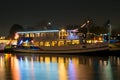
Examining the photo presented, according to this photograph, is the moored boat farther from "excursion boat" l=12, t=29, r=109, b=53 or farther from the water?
the water

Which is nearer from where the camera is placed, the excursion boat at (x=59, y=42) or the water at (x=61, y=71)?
the water at (x=61, y=71)

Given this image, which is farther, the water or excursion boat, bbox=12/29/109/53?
excursion boat, bbox=12/29/109/53

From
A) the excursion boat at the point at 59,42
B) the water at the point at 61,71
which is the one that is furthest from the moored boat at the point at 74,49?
the water at the point at 61,71

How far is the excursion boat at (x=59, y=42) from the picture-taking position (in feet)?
252

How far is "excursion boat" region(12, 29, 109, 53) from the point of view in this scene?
252 feet

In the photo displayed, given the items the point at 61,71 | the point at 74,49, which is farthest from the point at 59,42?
the point at 61,71

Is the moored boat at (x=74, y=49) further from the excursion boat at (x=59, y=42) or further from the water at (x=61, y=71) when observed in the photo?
the water at (x=61, y=71)

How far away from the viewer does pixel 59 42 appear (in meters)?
82.0

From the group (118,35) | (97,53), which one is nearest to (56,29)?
(97,53)

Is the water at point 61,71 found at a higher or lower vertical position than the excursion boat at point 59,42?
lower

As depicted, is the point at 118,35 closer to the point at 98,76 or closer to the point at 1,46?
the point at 1,46

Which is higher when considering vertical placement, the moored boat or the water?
the moored boat

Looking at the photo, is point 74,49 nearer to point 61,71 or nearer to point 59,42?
point 59,42

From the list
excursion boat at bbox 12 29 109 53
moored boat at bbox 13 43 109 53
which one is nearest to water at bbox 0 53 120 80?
moored boat at bbox 13 43 109 53
